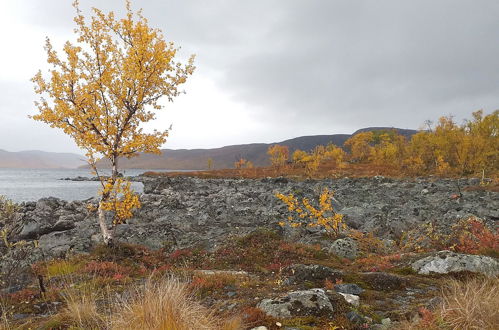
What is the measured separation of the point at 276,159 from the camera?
3228 inches

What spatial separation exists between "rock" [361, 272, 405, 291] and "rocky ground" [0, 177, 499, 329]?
0.09 ft

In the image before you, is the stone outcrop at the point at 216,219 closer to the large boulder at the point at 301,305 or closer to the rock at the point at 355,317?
the large boulder at the point at 301,305

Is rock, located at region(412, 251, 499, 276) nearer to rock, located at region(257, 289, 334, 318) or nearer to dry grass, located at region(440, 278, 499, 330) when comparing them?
dry grass, located at region(440, 278, 499, 330)

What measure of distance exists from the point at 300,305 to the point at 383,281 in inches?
139

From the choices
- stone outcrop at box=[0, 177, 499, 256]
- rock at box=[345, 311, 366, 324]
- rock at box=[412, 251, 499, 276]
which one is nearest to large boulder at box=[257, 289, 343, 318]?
rock at box=[345, 311, 366, 324]

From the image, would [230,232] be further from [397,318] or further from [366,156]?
[366,156]

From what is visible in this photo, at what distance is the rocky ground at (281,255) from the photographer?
6.29m

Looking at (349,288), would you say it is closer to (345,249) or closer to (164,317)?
(164,317)

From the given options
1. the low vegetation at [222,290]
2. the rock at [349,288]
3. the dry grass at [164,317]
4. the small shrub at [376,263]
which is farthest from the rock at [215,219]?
the dry grass at [164,317]

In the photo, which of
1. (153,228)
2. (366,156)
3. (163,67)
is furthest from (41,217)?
(366,156)

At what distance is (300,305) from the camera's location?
6031 millimetres

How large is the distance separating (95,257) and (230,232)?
687 centimetres

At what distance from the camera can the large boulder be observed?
230 inches

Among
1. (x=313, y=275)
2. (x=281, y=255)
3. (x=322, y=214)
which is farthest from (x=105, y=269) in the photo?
(x=322, y=214)
